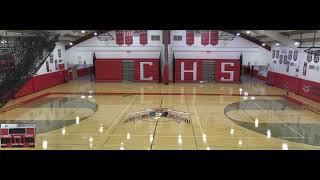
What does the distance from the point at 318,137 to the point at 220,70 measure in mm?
14982

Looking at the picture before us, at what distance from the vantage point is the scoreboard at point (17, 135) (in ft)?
13.1

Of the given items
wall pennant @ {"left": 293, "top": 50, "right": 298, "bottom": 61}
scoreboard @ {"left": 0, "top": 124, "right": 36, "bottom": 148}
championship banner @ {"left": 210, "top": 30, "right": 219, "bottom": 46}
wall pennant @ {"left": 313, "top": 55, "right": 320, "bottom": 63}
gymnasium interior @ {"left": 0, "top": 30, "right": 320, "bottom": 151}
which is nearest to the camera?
Answer: scoreboard @ {"left": 0, "top": 124, "right": 36, "bottom": 148}

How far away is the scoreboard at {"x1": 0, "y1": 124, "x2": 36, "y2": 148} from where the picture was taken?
A: 3988 mm

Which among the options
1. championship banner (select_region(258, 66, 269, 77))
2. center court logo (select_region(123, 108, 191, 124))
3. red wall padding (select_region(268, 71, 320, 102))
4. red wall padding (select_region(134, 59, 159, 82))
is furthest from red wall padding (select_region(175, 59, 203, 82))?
center court logo (select_region(123, 108, 191, 124))

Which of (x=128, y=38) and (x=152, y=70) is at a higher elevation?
(x=128, y=38)

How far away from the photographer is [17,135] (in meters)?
4.04

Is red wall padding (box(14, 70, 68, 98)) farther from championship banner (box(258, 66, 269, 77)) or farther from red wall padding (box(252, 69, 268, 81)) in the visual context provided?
red wall padding (box(252, 69, 268, 81))

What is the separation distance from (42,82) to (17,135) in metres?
17.0

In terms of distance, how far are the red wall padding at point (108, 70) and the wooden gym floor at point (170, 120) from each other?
19.0 feet

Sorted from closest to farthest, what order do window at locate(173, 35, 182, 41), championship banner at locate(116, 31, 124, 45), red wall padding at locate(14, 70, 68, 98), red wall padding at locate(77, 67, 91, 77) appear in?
red wall padding at locate(14, 70, 68, 98), window at locate(173, 35, 182, 41), championship banner at locate(116, 31, 124, 45), red wall padding at locate(77, 67, 91, 77)

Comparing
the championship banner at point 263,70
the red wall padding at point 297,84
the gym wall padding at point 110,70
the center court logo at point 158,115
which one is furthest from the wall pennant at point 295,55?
the gym wall padding at point 110,70

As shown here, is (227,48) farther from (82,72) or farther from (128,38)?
(82,72)

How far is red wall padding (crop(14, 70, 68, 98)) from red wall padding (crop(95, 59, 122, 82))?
294 centimetres

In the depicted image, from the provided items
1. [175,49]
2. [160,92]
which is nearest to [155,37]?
[175,49]
